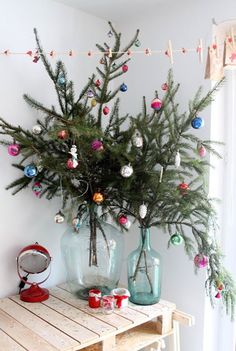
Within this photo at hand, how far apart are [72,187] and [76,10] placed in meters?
0.90

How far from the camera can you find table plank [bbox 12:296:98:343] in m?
1.29

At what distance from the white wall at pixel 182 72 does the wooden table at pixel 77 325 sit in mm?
195

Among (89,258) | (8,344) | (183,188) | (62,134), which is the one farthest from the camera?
(89,258)

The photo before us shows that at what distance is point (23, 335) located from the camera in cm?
130

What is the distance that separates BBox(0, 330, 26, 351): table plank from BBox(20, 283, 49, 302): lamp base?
30 cm

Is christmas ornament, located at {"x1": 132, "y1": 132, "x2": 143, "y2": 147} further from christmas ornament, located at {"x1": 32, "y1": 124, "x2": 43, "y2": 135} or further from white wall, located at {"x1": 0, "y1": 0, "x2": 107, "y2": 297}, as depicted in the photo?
white wall, located at {"x1": 0, "y1": 0, "x2": 107, "y2": 297}

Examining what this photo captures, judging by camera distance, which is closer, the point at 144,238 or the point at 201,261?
the point at 201,261

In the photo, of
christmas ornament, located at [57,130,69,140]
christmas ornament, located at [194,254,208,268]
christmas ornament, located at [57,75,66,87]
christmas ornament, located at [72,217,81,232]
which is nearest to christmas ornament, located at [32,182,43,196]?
christmas ornament, located at [72,217,81,232]

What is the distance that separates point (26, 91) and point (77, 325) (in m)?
1.00

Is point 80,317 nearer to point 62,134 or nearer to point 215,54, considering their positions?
Answer: point 62,134

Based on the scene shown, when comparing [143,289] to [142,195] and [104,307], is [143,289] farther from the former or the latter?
[142,195]

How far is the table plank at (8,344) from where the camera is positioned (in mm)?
1211

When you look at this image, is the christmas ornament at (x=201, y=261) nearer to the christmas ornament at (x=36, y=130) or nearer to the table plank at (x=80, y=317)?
the table plank at (x=80, y=317)

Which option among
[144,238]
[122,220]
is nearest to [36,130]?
[122,220]
